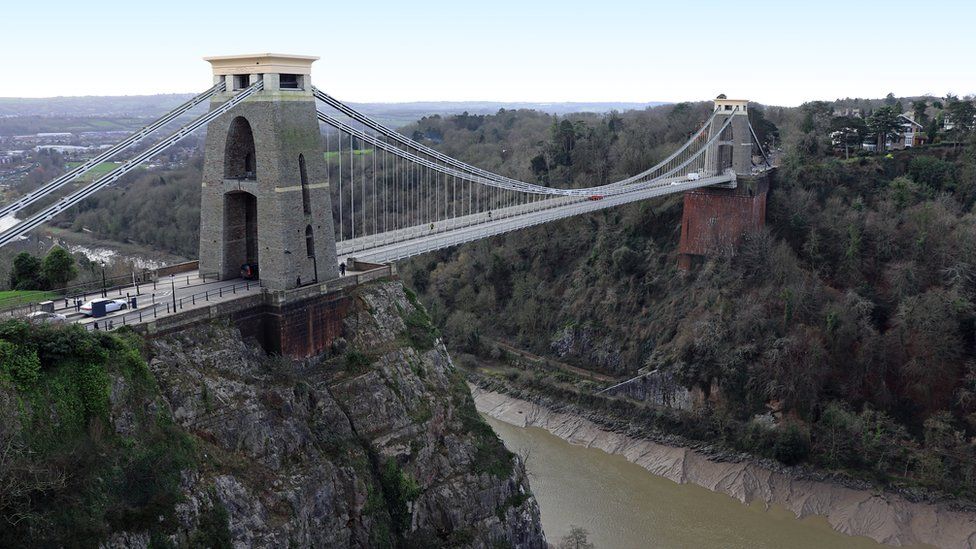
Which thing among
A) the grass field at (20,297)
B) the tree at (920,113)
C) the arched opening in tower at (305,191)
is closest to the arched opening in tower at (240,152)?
the arched opening in tower at (305,191)

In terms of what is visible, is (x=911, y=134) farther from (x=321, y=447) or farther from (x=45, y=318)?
(x=45, y=318)

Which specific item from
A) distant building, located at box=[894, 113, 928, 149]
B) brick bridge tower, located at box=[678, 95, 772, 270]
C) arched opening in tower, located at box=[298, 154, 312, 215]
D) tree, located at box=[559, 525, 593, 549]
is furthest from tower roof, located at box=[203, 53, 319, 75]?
distant building, located at box=[894, 113, 928, 149]

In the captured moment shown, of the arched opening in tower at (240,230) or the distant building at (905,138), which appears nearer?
the arched opening in tower at (240,230)

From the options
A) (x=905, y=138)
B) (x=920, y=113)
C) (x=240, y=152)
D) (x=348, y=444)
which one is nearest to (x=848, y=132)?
(x=905, y=138)

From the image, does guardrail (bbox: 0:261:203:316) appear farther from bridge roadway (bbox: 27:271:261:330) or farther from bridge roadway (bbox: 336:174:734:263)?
bridge roadway (bbox: 336:174:734:263)

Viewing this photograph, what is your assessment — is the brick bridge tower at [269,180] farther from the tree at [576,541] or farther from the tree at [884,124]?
the tree at [884,124]
